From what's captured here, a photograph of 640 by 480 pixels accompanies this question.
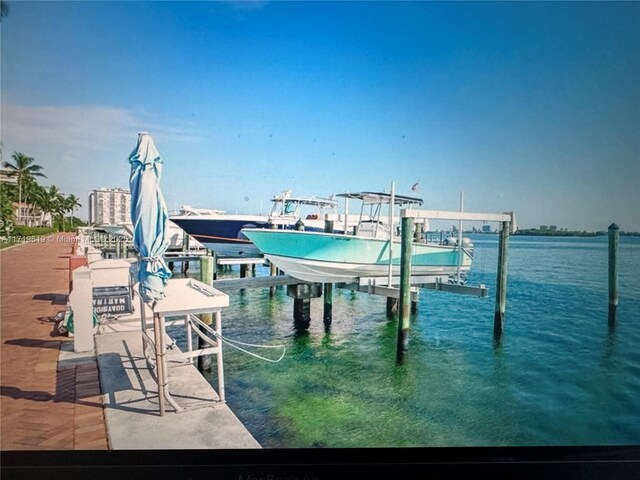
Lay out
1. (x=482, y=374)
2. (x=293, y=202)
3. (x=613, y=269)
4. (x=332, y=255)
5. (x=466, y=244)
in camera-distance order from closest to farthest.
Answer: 1. (x=613, y=269)
2. (x=482, y=374)
3. (x=293, y=202)
4. (x=332, y=255)
5. (x=466, y=244)

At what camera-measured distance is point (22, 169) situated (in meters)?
1.51

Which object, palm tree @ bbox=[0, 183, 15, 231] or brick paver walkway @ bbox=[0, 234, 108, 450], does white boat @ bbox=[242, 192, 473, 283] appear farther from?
palm tree @ bbox=[0, 183, 15, 231]

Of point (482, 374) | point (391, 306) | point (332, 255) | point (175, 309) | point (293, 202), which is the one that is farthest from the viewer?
point (391, 306)

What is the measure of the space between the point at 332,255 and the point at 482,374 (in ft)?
8.36

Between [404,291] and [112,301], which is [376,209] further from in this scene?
[112,301]

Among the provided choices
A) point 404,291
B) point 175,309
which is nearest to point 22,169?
point 175,309

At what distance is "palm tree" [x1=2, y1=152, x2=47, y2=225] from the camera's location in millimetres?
1442

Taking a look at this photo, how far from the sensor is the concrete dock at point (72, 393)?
5.26 ft

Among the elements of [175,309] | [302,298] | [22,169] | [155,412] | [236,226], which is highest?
[22,169]

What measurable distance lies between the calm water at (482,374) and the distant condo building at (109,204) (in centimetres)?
167

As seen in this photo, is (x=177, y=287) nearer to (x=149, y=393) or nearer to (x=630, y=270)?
(x=149, y=393)

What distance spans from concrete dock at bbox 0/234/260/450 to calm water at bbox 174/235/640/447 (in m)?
0.80

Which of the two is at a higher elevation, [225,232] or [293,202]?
[293,202]

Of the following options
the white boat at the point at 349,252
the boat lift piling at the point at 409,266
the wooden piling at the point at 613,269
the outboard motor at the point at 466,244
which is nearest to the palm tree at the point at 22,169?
the wooden piling at the point at 613,269
